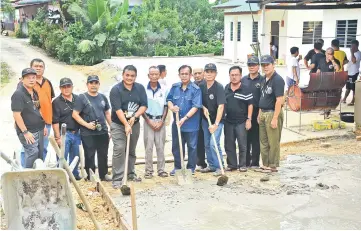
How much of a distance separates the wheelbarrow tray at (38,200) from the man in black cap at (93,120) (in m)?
2.31

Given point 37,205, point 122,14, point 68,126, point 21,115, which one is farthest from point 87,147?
point 122,14

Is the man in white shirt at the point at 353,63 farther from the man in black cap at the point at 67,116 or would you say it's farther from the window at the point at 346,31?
the man in black cap at the point at 67,116

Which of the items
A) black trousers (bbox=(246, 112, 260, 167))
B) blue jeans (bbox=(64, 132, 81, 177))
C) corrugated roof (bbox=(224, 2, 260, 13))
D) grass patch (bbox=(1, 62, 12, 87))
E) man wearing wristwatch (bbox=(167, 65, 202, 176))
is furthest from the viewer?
corrugated roof (bbox=(224, 2, 260, 13))

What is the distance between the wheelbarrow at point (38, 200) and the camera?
3770 mm

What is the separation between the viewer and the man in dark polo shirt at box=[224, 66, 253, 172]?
21.6ft

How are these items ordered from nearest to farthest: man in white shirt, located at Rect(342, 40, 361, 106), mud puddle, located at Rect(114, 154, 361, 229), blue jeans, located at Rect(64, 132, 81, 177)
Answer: mud puddle, located at Rect(114, 154, 361, 229) → blue jeans, located at Rect(64, 132, 81, 177) → man in white shirt, located at Rect(342, 40, 361, 106)

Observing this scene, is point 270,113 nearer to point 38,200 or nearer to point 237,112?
point 237,112

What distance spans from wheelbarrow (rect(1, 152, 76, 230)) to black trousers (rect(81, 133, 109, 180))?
2.37 meters

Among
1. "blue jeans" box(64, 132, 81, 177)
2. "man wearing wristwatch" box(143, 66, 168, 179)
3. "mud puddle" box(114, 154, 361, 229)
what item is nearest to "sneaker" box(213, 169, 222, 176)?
"mud puddle" box(114, 154, 361, 229)

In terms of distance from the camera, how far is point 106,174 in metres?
6.58

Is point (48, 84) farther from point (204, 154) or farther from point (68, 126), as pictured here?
point (204, 154)

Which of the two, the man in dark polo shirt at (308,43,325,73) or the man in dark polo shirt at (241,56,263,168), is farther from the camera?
the man in dark polo shirt at (308,43,325,73)

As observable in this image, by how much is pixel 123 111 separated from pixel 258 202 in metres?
2.14

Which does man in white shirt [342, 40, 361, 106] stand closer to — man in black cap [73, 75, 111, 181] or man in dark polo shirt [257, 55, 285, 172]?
man in dark polo shirt [257, 55, 285, 172]
